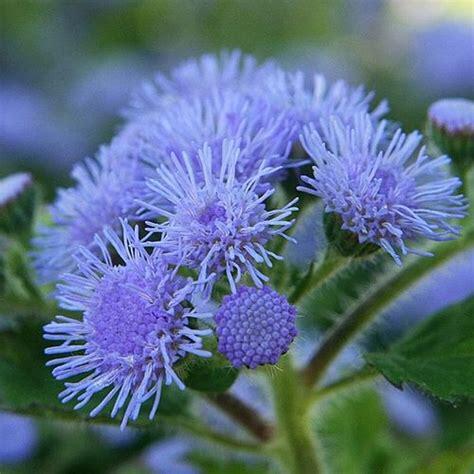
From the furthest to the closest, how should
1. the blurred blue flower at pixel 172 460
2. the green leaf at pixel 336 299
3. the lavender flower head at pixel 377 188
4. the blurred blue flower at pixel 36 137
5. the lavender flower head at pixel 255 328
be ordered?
1. the blurred blue flower at pixel 36 137
2. the green leaf at pixel 336 299
3. the blurred blue flower at pixel 172 460
4. the lavender flower head at pixel 377 188
5. the lavender flower head at pixel 255 328

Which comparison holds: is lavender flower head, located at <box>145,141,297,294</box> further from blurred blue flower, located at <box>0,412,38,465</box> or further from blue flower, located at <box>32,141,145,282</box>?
blurred blue flower, located at <box>0,412,38,465</box>

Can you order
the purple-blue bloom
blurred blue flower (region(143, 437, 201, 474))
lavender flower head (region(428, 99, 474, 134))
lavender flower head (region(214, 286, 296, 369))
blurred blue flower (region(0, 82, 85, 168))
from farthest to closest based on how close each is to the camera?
blurred blue flower (region(0, 82, 85, 168)) < blurred blue flower (region(143, 437, 201, 474)) < the purple-blue bloom < lavender flower head (region(428, 99, 474, 134)) < lavender flower head (region(214, 286, 296, 369))

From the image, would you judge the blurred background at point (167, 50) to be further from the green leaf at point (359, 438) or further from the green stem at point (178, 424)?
the green stem at point (178, 424)

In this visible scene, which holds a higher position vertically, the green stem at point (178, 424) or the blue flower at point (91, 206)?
the blue flower at point (91, 206)

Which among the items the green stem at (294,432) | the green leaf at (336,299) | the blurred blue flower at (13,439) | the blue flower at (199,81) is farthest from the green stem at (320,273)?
the blurred blue flower at (13,439)

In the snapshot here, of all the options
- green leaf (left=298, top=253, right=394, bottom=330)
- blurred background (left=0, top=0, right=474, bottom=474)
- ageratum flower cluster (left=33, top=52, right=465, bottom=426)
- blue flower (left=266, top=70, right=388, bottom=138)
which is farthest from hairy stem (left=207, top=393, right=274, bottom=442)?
blurred background (left=0, top=0, right=474, bottom=474)
